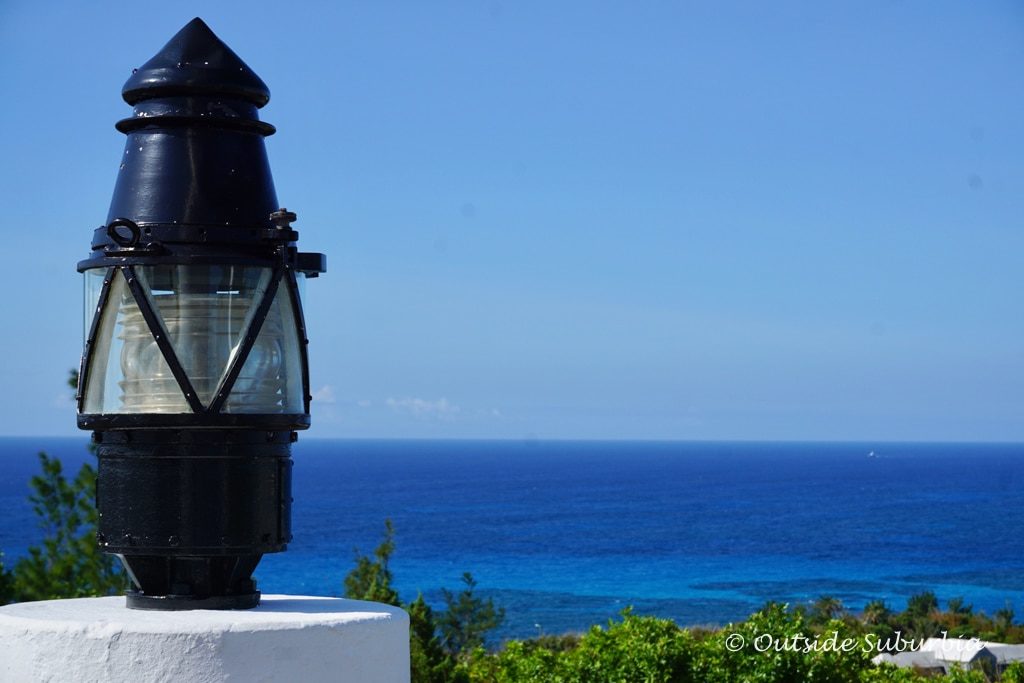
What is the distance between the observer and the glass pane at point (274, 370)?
11.0ft

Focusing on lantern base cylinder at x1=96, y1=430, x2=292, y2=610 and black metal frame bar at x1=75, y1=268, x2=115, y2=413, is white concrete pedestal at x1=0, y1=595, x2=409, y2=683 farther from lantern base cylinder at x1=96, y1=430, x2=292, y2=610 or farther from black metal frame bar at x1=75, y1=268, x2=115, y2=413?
black metal frame bar at x1=75, y1=268, x2=115, y2=413

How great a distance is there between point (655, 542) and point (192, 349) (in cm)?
10186

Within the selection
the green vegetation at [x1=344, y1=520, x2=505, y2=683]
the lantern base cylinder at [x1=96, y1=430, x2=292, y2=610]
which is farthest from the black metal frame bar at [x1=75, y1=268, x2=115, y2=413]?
the green vegetation at [x1=344, y1=520, x2=505, y2=683]

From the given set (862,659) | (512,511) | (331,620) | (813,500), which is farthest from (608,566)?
(331,620)

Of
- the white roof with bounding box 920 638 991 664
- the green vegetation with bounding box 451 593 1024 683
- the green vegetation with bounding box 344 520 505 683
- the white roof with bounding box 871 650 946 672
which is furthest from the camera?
Result: the white roof with bounding box 920 638 991 664

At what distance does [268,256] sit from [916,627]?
95.8 ft

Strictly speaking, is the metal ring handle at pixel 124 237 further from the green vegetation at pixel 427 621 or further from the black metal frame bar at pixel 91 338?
the green vegetation at pixel 427 621

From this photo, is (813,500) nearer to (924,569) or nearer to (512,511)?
(512,511)

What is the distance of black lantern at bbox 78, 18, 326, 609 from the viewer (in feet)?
10.8

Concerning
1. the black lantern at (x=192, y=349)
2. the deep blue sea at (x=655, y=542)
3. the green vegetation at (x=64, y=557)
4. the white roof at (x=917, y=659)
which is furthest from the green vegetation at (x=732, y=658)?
the deep blue sea at (x=655, y=542)

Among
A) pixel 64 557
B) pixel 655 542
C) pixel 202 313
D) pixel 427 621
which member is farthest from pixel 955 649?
pixel 655 542

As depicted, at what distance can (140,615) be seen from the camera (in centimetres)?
325

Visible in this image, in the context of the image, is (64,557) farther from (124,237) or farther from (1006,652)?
(124,237)

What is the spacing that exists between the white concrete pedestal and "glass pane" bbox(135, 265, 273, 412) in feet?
1.90
